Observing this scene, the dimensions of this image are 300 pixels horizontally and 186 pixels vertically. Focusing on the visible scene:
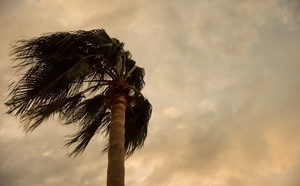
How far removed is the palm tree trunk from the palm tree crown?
9.9 inches

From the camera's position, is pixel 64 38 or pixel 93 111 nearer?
pixel 64 38

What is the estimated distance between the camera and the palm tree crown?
324 inches

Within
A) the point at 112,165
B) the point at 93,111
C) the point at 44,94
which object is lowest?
the point at 112,165

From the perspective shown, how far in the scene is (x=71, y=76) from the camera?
800cm

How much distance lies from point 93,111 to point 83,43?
6.68ft

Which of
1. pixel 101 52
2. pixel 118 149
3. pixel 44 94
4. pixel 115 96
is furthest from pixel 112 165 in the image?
pixel 101 52

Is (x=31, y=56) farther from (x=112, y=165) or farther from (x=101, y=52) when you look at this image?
(x=112, y=165)

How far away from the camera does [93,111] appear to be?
9.79 metres

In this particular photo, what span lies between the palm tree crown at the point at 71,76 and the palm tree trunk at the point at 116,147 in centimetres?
25

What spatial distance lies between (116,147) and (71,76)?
6.52 ft

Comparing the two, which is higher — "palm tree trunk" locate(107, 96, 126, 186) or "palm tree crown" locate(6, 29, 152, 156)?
"palm tree crown" locate(6, 29, 152, 156)

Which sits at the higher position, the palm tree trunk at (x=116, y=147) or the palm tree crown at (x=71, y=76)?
the palm tree crown at (x=71, y=76)

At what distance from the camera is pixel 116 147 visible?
7.28 m

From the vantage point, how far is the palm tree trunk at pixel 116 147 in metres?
6.77
